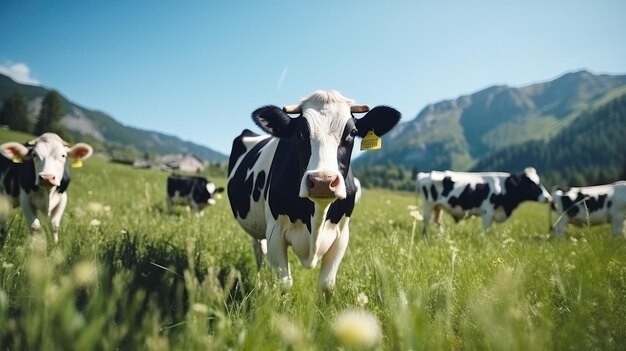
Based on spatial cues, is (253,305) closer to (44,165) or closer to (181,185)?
(44,165)

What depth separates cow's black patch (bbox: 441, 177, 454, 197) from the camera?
13875mm

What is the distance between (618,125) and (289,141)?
230967 mm

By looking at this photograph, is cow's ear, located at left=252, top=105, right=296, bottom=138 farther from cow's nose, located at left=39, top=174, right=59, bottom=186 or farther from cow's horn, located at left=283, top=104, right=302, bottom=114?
cow's nose, located at left=39, top=174, right=59, bottom=186

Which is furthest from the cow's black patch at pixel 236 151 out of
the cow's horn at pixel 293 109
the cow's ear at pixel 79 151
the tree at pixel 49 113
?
the tree at pixel 49 113

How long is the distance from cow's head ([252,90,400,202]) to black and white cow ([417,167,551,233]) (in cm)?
974

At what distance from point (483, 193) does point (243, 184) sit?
10.7m

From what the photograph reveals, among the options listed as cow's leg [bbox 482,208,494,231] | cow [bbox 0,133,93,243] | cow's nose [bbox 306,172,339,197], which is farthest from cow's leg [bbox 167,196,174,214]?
cow's nose [bbox 306,172,339,197]

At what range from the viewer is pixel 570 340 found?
1926 millimetres

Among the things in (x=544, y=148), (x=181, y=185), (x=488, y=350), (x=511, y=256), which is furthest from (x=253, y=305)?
(x=544, y=148)

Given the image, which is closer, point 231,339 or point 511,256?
point 231,339

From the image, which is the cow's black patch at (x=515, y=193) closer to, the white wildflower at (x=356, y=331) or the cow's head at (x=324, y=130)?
the cow's head at (x=324, y=130)

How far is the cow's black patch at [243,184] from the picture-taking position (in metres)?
5.23

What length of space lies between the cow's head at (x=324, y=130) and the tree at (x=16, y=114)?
84588 mm

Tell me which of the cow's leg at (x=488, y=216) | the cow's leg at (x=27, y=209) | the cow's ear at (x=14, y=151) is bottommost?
the cow's leg at (x=27, y=209)
